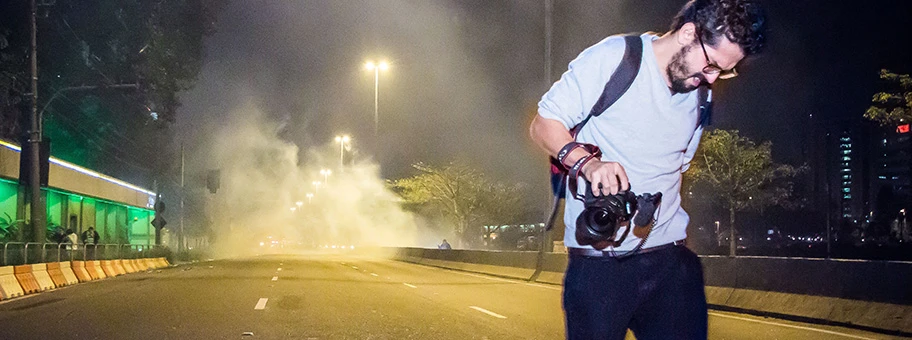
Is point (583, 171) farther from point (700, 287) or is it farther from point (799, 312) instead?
point (799, 312)

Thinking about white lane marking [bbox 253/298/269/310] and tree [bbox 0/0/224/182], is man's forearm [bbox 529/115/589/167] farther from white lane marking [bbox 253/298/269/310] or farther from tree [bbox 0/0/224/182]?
tree [bbox 0/0/224/182]

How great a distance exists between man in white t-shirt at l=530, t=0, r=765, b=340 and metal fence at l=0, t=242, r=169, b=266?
19.7 m

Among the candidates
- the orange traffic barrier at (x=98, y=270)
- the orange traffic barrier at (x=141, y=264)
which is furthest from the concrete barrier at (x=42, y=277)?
the orange traffic barrier at (x=141, y=264)

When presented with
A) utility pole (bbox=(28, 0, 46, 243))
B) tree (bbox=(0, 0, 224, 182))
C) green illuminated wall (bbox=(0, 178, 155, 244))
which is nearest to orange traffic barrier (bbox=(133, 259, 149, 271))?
green illuminated wall (bbox=(0, 178, 155, 244))

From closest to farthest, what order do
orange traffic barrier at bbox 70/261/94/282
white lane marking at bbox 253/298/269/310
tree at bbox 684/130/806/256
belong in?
white lane marking at bbox 253/298/269/310 → orange traffic barrier at bbox 70/261/94/282 → tree at bbox 684/130/806/256

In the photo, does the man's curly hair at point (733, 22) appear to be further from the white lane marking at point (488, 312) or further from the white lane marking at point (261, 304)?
the white lane marking at point (261, 304)

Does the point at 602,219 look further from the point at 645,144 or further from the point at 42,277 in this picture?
the point at 42,277

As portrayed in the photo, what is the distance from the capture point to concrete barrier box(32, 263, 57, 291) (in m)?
21.0

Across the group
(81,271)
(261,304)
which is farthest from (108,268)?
(261,304)

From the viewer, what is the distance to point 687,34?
3090 millimetres

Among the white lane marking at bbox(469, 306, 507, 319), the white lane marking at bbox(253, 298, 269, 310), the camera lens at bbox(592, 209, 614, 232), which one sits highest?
the camera lens at bbox(592, 209, 614, 232)

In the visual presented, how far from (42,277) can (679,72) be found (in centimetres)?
2126

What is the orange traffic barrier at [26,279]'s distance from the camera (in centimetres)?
1956

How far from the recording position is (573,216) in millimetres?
3166
